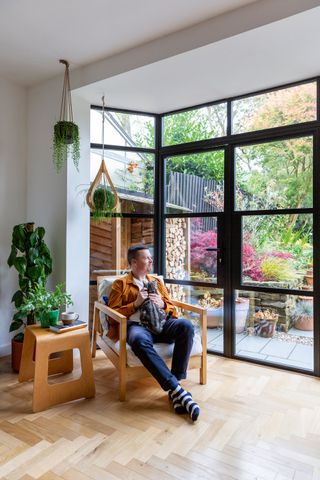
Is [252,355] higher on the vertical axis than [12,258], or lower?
lower

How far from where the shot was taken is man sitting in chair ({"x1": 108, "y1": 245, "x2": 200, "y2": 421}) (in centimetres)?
217

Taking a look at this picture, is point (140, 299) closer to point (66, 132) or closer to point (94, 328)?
point (94, 328)

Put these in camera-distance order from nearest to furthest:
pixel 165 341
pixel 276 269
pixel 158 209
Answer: pixel 165 341, pixel 276 269, pixel 158 209

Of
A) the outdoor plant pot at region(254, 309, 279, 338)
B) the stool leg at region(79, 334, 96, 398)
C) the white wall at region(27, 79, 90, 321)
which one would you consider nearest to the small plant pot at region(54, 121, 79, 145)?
the white wall at region(27, 79, 90, 321)

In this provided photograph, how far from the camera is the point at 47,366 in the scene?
7.31 feet

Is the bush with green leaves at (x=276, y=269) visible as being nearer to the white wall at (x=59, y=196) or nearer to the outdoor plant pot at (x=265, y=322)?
the outdoor plant pot at (x=265, y=322)

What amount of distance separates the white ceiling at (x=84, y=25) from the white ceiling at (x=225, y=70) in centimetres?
21

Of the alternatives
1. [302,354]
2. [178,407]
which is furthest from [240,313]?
[178,407]

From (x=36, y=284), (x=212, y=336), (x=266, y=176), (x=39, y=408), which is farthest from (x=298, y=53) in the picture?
(x=39, y=408)

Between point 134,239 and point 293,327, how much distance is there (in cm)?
175

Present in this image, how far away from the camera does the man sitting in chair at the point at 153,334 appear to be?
2172 millimetres

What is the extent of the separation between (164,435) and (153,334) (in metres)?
0.73

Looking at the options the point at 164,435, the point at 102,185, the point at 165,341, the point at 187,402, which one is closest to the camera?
the point at 164,435

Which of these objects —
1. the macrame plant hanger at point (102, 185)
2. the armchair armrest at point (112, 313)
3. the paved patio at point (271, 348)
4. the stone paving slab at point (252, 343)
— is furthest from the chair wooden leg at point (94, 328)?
the stone paving slab at point (252, 343)
